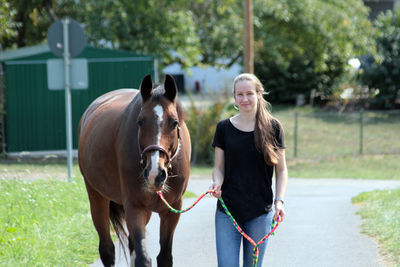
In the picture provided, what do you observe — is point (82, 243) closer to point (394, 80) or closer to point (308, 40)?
point (308, 40)

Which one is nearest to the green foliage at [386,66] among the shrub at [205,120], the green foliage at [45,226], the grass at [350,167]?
the grass at [350,167]

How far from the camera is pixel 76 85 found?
31.3 feet

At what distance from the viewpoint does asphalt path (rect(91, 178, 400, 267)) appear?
6.17 metres

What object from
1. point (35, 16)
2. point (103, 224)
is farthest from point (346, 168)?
point (103, 224)

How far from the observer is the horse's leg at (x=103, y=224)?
570 centimetres

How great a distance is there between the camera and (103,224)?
5.87 meters

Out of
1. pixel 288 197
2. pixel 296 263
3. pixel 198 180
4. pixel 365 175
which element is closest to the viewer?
pixel 296 263

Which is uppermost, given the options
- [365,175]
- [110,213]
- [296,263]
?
[110,213]

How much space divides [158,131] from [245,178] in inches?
28.4

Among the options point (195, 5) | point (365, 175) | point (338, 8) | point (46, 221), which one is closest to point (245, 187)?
point (46, 221)

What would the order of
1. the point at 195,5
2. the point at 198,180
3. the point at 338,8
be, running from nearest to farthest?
the point at 198,180 < the point at 195,5 < the point at 338,8

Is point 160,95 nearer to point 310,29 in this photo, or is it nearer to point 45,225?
point 45,225

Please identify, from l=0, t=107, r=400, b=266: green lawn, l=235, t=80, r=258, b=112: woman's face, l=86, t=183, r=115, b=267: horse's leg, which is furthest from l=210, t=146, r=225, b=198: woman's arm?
l=0, t=107, r=400, b=266: green lawn

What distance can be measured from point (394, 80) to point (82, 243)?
72.7 feet
